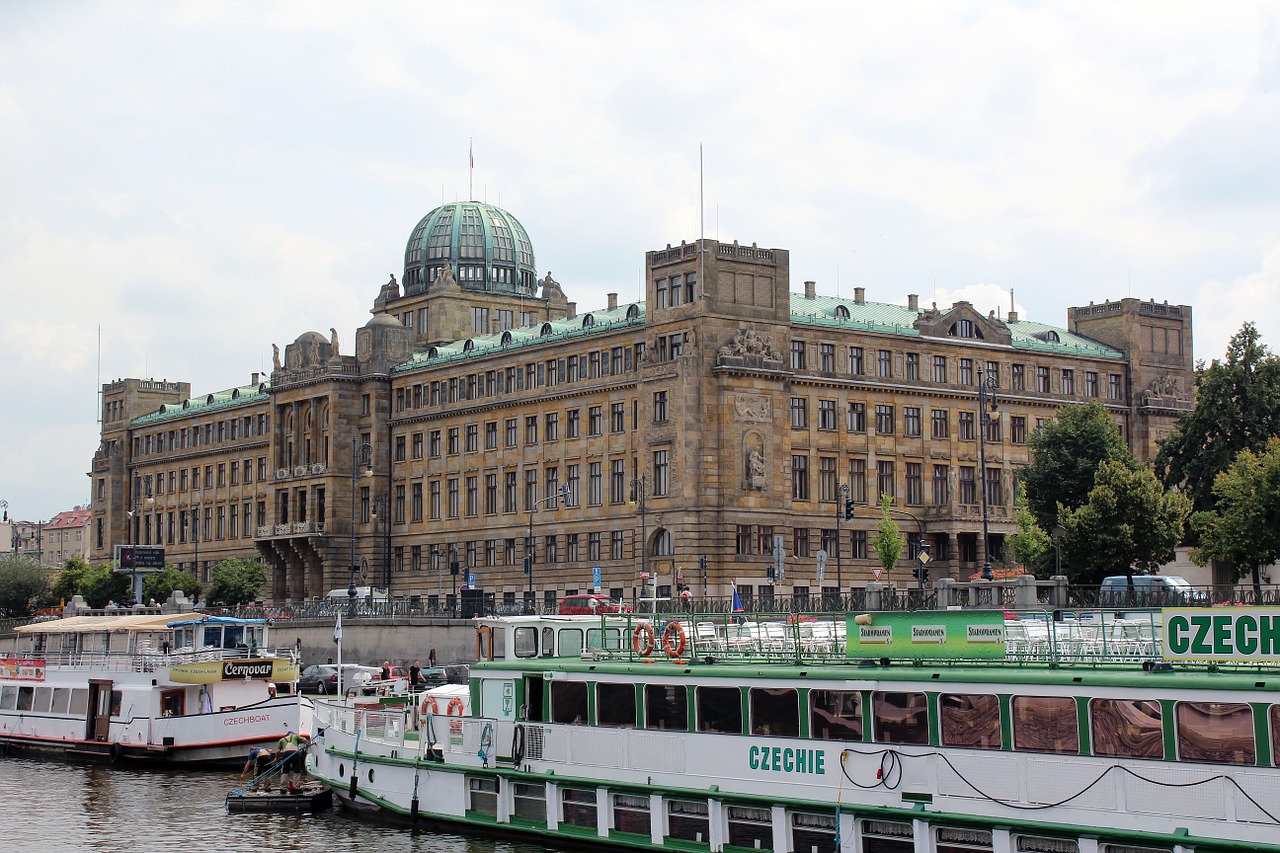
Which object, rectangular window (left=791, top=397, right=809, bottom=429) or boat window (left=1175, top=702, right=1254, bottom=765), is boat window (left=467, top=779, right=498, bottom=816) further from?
rectangular window (left=791, top=397, right=809, bottom=429)

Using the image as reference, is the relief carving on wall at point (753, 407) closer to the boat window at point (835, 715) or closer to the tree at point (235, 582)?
the tree at point (235, 582)

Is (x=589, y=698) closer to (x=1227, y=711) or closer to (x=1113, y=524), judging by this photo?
(x=1227, y=711)

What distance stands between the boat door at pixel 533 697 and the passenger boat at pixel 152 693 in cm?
1882

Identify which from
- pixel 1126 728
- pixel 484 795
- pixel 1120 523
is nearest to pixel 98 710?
pixel 484 795

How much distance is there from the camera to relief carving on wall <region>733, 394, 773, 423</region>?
10046cm

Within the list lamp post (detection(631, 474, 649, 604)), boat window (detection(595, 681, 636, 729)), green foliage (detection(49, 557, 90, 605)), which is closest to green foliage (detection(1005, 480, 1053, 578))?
lamp post (detection(631, 474, 649, 604))

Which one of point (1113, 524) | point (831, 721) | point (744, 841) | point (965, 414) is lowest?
point (744, 841)

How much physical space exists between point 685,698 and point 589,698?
2836mm

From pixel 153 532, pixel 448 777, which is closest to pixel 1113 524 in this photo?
pixel 448 777

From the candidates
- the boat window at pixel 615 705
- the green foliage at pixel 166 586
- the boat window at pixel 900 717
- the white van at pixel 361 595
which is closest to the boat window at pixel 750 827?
the boat window at pixel 900 717

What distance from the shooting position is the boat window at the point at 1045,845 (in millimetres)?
29328

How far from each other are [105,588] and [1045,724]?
376 ft

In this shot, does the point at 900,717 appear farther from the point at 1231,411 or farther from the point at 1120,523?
the point at 1231,411

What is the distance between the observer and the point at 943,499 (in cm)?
10981
